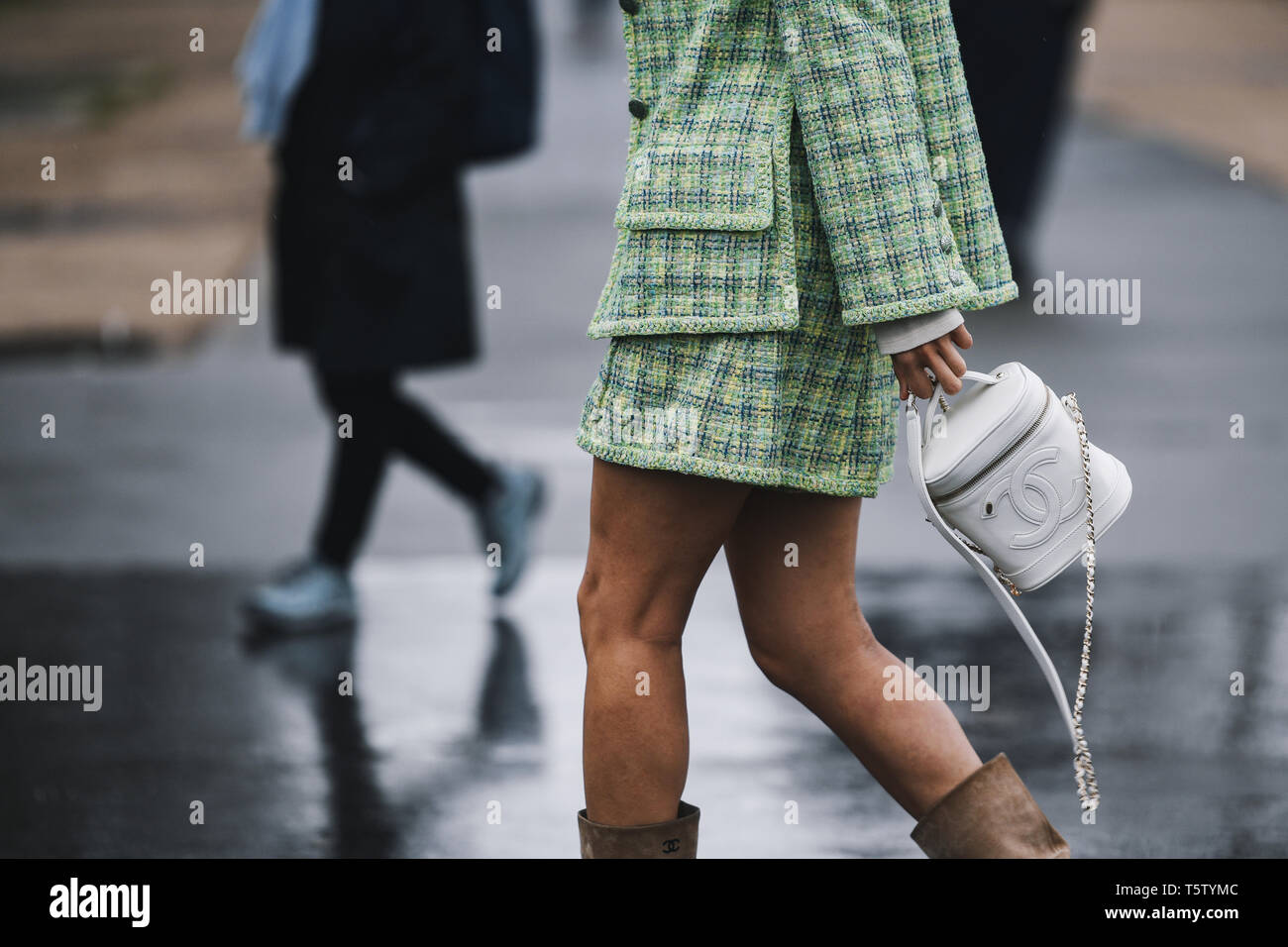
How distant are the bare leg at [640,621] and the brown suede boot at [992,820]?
0.43 m

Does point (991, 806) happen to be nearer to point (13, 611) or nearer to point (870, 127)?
point (870, 127)

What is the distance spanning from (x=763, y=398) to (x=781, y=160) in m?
0.35

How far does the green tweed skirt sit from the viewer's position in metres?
2.88

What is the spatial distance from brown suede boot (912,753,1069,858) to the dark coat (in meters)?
2.45

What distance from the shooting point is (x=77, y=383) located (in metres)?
8.61

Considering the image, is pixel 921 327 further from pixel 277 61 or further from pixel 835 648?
pixel 277 61

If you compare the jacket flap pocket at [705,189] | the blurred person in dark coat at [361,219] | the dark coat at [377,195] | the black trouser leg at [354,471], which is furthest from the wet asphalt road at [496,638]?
the jacket flap pocket at [705,189]

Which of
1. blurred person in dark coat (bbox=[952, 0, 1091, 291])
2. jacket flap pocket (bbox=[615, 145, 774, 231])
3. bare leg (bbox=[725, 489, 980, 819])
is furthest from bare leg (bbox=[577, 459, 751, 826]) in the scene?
Result: blurred person in dark coat (bbox=[952, 0, 1091, 291])

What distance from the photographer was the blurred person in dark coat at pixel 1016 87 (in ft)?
33.2

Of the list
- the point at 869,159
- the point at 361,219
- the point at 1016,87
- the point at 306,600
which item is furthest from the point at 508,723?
the point at 1016,87

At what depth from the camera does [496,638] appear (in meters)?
5.21

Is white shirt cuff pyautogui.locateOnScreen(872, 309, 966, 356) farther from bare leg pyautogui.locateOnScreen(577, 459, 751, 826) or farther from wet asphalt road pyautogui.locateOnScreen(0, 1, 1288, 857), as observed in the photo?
wet asphalt road pyautogui.locateOnScreen(0, 1, 1288, 857)

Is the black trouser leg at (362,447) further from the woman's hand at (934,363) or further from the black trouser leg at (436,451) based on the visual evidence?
the woman's hand at (934,363)

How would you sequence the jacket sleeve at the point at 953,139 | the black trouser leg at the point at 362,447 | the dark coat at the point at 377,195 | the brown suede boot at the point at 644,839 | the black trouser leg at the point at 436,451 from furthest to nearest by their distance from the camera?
the black trouser leg at the point at 436,451, the black trouser leg at the point at 362,447, the dark coat at the point at 377,195, the brown suede boot at the point at 644,839, the jacket sleeve at the point at 953,139
